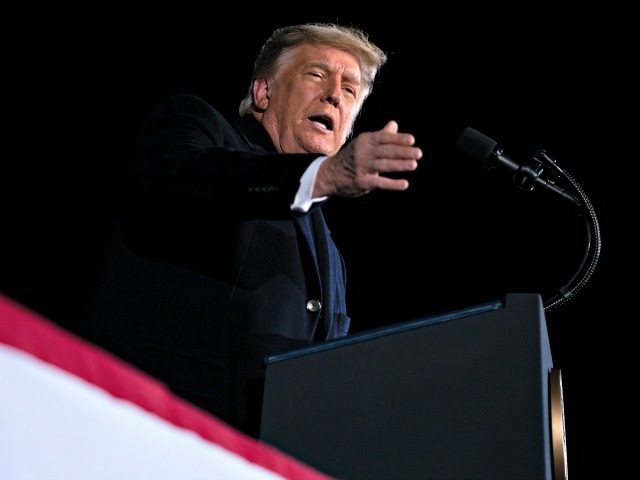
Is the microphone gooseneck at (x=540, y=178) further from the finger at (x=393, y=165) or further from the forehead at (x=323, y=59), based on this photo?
the forehead at (x=323, y=59)

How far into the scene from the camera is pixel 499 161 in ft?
5.62

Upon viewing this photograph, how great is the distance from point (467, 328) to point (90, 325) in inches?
28.7

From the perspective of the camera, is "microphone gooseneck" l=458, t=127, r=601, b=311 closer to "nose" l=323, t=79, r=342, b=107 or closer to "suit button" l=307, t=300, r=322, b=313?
"suit button" l=307, t=300, r=322, b=313

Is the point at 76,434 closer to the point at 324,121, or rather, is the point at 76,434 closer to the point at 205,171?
the point at 205,171

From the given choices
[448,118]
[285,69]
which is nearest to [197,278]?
[285,69]

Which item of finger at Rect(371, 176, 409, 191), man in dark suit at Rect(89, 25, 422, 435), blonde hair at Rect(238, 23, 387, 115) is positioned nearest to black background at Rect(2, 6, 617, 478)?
blonde hair at Rect(238, 23, 387, 115)

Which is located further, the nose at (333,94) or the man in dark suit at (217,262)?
the nose at (333,94)

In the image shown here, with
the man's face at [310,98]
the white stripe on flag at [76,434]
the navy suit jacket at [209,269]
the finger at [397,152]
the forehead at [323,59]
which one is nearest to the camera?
the white stripe on flag at [76,434]

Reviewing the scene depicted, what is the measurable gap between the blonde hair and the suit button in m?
0.86

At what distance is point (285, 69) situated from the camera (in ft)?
7.79

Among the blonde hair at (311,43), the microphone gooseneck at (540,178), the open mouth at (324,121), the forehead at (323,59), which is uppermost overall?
the blonde hair at (311,43)

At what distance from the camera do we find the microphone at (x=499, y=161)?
1.69 m

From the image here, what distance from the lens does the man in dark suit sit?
1.36 meters

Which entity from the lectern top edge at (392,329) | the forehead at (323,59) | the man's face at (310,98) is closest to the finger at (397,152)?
the lectern top edge at (392,329)
